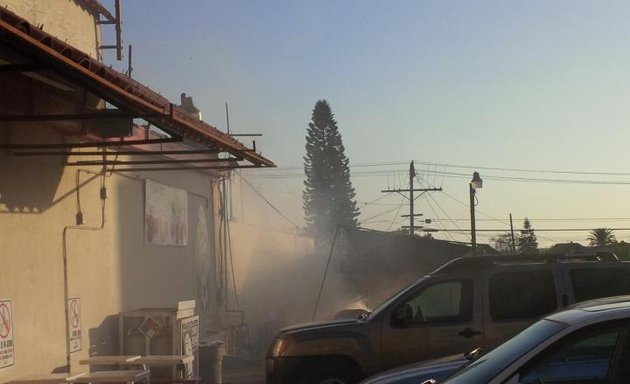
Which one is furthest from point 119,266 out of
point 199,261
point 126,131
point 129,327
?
point 199,261

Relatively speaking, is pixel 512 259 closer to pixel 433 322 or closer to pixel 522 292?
pixel 522 292

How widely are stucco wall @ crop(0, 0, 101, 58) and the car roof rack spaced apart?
19.9 feet

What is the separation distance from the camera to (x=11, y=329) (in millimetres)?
8570

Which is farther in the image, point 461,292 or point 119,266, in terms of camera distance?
point 119,266

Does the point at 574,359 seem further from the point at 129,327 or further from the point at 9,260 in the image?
the point at 129,327

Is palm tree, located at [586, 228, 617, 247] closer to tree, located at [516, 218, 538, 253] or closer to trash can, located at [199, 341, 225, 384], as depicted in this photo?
Result: tree, located at [516, 218, 538, 253]

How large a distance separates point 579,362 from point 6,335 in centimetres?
642

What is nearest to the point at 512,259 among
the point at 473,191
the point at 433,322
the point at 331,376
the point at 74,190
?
the point at 433,322

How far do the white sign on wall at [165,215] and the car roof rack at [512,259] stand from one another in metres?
6.00

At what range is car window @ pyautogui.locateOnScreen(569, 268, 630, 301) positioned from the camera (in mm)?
8945

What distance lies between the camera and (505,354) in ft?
15.1

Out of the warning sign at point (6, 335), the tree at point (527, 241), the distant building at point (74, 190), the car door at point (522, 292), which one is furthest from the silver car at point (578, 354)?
the tree at point (527, 241)

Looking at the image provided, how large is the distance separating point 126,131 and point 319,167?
49103mm

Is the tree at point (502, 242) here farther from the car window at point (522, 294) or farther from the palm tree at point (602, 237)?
the car window at point (522, 294)
